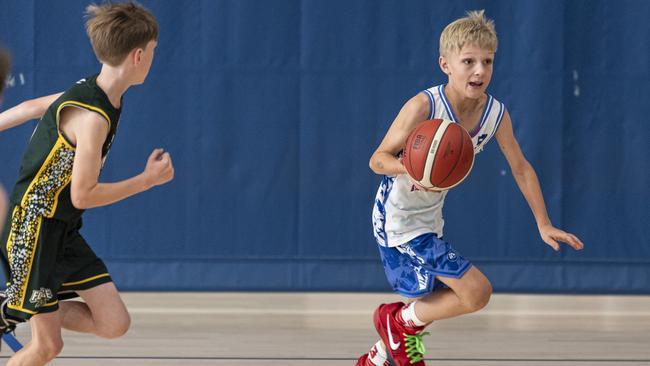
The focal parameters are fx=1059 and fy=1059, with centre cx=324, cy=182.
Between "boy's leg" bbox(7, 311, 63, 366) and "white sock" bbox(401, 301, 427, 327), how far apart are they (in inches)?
43.6

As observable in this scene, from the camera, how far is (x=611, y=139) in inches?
199

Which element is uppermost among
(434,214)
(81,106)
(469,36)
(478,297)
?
(469,36)

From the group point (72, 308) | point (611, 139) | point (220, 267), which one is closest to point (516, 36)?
point (611, 139)

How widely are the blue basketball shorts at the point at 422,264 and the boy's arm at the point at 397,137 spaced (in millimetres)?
288

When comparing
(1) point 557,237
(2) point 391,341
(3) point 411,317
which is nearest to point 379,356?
(2) point 391,341

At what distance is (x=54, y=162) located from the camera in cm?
283

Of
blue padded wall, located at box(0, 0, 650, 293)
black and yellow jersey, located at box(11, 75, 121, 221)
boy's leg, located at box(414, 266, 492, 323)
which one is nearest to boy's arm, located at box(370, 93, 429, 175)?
boy's leg, located at box(414, 266, 492, 323)

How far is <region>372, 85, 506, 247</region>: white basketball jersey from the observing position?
3398 millimetres

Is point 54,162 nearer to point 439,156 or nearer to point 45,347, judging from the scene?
point 45,347

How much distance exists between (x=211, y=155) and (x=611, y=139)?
Result: 192 centimetres

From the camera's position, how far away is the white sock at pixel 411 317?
11.1ft

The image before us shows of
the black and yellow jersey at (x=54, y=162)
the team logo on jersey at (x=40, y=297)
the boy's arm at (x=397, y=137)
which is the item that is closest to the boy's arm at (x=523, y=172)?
the boy's arm at (x=397, y=137)

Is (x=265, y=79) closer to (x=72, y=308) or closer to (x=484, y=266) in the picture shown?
(x=484, y=266)

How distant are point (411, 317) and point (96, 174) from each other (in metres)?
1.19
